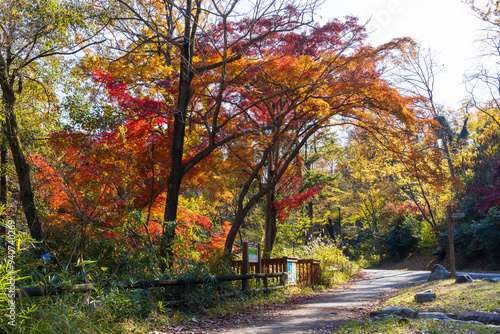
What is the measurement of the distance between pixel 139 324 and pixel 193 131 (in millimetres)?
6279

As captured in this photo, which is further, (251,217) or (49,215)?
(251,217)

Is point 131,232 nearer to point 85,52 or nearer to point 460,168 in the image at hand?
point 85,52

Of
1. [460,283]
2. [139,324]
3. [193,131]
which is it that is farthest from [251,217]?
[139,324]

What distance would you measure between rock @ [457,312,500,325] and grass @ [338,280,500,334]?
42 centimetres

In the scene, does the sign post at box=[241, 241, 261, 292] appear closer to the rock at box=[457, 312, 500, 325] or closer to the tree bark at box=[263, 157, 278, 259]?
the tree bark at box=[263, 157, 278, 259]

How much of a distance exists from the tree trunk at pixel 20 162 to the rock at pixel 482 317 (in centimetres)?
665

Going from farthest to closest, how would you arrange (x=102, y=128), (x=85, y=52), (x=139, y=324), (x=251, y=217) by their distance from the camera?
1. (x=251, y=217)
2. (x=85, y=52)
3. (x=102, y=128)
4. (x=139, y=324)

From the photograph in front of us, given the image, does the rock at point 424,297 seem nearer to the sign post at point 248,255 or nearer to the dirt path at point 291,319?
the dirt path at point 291,319

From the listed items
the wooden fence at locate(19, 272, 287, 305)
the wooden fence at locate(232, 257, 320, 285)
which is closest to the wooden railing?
the wooden fence at locate(232, 257, 320, 285)

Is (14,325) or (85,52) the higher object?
(85,52)

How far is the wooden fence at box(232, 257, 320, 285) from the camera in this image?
33.9ft

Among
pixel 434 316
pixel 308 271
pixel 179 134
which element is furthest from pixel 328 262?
pixel 434 316

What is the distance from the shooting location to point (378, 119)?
10797 millimetres

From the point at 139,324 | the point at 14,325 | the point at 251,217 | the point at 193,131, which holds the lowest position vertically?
the point at 139,324
